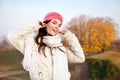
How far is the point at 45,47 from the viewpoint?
6.67ft

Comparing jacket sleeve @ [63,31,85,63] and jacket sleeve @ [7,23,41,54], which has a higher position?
jacket sleeve @ [7,23,41,54]

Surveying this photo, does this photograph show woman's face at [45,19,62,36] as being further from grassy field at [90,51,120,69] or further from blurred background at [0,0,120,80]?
grassy field at [90,51,120,69]

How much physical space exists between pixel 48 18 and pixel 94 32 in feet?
1.02

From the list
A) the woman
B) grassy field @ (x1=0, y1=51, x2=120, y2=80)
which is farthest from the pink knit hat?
grassy field @ (x1=0, y1=51, x2=120, y2=80)

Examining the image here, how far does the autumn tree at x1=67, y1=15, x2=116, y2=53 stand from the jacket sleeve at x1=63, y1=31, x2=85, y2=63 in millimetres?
81

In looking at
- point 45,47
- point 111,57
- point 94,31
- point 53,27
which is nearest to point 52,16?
point 53,27

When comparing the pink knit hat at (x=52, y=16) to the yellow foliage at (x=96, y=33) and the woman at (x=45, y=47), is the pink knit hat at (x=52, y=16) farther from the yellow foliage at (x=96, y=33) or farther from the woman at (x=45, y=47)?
the yellow foliage at (x=96, y=33)

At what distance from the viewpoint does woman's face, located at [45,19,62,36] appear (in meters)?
2.02

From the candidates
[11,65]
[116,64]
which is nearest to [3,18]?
[11,65]

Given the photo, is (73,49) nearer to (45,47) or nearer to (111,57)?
(45,47)

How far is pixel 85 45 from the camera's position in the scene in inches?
84.5

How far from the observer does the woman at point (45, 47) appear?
6.53 feet

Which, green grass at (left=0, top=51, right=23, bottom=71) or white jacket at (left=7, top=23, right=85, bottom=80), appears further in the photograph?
green grass at (left=0, top=51, right=23, bottom=71)

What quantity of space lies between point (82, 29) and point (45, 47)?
0.91 feet
